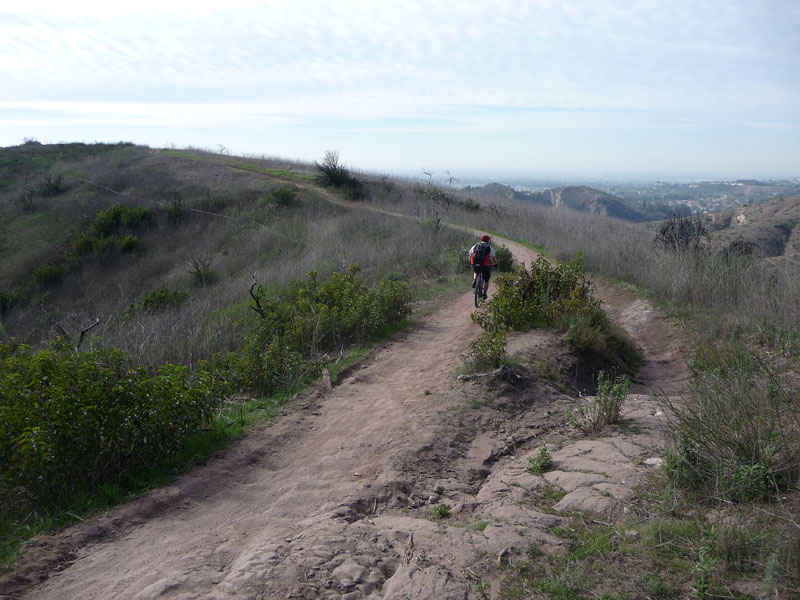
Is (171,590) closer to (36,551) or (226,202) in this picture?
(36,551)

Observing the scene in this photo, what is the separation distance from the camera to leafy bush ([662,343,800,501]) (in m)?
3.10

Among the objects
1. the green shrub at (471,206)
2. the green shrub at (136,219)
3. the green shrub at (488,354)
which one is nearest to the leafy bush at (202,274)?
the green shrub at (136,219)

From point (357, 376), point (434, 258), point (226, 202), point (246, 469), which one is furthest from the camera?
point (226, 202)

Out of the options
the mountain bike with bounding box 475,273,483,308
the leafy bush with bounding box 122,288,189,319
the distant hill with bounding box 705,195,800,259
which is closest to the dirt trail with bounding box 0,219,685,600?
the mountain bike with bounding box 475,273,483,308

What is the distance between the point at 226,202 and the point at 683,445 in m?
26.7

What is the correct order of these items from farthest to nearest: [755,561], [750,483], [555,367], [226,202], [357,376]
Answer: [226,202], [357,376], [555,367], [750,483], [755,561]

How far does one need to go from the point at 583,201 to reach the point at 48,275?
126 ft

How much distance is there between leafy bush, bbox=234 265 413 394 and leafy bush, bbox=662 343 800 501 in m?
4.68

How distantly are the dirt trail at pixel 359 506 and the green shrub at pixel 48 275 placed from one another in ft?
59.9

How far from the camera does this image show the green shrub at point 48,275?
1981 centimetres

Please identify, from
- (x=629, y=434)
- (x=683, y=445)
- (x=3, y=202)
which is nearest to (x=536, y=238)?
(x=629, y=434)

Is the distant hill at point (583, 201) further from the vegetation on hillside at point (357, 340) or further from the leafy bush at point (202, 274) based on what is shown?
the leafy bush at point (202, 274)

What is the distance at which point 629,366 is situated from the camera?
7914mm

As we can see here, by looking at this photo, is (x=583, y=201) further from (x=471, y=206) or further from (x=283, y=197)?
(x=283, y=197)
